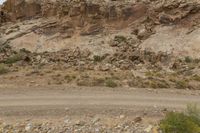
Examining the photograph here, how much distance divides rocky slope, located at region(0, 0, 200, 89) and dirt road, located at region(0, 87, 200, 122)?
6266 mm

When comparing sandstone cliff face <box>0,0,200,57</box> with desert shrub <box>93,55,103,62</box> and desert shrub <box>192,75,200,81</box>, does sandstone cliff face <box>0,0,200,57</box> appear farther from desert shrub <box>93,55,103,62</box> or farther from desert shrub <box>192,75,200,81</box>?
desert shrub <box>192,75,200,81</box>

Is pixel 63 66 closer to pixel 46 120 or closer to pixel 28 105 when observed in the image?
pixel 28 105

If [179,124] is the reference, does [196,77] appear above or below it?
below

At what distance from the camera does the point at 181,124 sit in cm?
1279

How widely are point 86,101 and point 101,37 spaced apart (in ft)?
72.8

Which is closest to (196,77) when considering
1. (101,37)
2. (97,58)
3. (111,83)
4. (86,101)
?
(111,83)

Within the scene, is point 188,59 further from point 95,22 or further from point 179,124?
point 179,124

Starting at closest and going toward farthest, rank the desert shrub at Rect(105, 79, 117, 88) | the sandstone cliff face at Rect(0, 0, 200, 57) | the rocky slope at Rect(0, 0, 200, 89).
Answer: the desert shrub at Rect(105, 79, 117, 88), the rocky slope at Rect(0, 0, 200, 89), the sandstone cliff face at Rect(0, 0, 200, 57)

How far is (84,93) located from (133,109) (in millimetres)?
4276

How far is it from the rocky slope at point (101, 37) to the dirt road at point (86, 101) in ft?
20.6

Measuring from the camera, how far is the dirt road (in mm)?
16250

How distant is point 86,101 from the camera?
1836 cm

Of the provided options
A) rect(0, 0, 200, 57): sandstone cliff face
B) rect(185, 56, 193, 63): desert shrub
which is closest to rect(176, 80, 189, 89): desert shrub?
rect(185, 56, 193, 63): desert shrub

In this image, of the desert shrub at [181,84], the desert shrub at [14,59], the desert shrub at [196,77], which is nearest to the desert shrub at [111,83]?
the desert shrub at [181,84]
